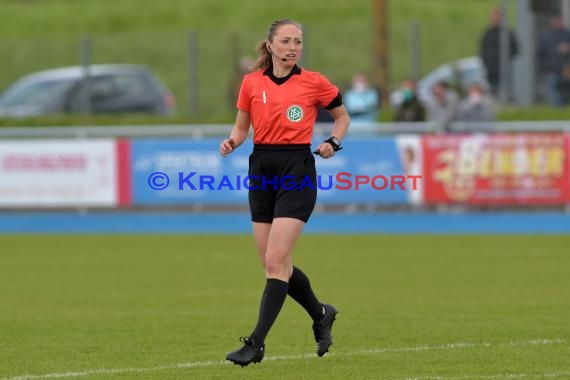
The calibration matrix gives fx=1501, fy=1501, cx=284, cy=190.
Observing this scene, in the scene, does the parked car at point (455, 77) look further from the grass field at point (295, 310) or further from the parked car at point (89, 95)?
the grass field at point (295, 310)

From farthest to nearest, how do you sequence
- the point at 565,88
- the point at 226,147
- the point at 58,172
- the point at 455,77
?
the point at 455,77, the point at 565,88, the point at 58,172, the point at 226,147

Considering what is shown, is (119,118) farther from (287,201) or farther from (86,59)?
(287,201)

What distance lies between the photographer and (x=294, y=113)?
909 centimetres

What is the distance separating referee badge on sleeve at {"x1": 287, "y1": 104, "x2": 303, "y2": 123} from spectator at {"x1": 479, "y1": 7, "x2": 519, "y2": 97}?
19.5 meters

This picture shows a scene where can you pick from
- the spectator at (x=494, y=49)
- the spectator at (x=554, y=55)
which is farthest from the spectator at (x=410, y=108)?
the spectator at (x=554, y=55)

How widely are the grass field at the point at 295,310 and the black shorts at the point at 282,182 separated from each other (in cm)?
96

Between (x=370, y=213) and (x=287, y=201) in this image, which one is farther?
(x=370, y=213)

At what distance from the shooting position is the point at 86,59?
29.3m

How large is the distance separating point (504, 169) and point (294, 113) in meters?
15.3

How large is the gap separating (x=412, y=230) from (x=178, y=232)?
12.2ft

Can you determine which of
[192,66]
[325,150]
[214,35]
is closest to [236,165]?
[192,66]

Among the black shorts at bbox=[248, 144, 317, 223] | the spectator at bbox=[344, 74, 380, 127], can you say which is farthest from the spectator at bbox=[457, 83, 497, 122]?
the black shorts at bbox=[248, 144, 317, 223]

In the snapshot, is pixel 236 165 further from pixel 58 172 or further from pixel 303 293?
pixel 303 293

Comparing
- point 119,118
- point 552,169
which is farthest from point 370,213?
point 119,118
